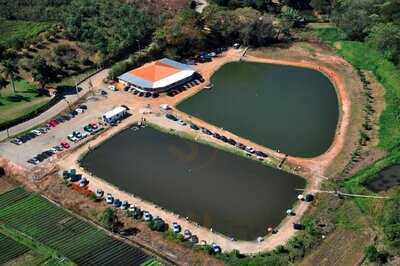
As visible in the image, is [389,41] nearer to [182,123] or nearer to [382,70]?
[382,70]

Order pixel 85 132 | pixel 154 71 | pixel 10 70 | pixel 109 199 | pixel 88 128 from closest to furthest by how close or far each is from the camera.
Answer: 1. pixel 109 199
2. pixel 85 132
3. pixel 88 128
4. pixel 10 70
5. pixel 154 71

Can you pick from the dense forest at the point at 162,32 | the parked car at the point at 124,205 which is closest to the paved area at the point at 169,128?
the parked car at the point at 124,205

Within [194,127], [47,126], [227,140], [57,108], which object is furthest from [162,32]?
[227,140]

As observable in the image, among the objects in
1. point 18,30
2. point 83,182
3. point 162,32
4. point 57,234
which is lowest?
point 57,234

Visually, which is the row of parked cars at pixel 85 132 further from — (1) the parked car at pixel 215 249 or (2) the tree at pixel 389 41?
(2) the tree at pixel 389 41

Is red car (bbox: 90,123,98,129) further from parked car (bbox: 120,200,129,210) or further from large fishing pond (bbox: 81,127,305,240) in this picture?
parked car (bbox: 120,200,129,210)

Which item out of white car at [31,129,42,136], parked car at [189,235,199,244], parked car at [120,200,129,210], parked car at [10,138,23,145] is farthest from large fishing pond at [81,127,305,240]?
parked car at [10,138,23,145]
